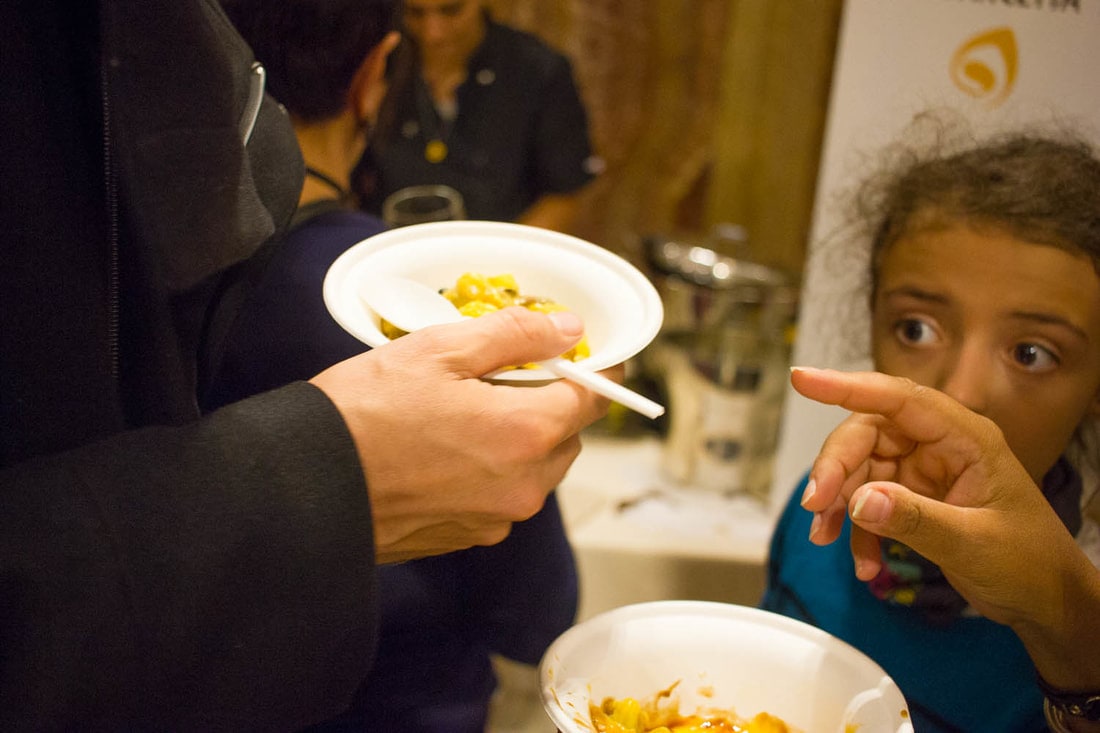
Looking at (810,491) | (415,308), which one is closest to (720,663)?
(810,491)

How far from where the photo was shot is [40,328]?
606mm

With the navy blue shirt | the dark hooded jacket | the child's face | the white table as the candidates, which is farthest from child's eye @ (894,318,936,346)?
the white table

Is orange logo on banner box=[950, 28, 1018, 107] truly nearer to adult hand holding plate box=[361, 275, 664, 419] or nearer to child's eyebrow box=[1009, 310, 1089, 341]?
child's eyebrow box=[1009, 310, 1089, 341]

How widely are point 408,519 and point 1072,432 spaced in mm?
616

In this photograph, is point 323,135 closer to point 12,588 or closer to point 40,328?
point 40,328

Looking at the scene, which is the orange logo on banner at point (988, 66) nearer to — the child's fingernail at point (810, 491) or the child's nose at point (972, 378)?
Answer: the child's nose at point (972, 378)

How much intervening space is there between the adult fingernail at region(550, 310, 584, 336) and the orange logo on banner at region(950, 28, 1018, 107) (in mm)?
474

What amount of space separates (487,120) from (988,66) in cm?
149

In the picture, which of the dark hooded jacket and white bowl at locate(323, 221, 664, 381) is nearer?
the dark hooded jacket

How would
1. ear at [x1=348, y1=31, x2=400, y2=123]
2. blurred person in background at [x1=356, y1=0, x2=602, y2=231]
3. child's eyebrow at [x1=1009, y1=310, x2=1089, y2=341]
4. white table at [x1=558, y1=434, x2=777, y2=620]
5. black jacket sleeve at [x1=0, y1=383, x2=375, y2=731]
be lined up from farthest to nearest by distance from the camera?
blurred person in background at [x1=356, y1=0, x2=602, y2=231] < white table at [x1=558, y1=434, x2=777, y2=620] < ear at [x1=348, y1=31, x2=400, y2=123] < child's eyebrow at [x1=1009, y1=310, x2=1089, y2=341] < black jacket sleeve at [x1=0, y1=383, x2=375, y2=731]

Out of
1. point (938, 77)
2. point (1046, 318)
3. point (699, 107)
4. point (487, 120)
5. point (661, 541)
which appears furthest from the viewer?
point (699, 107)

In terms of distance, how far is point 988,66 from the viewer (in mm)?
864

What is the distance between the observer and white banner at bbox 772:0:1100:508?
794mm

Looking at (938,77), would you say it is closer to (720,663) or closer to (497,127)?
(720,663)
